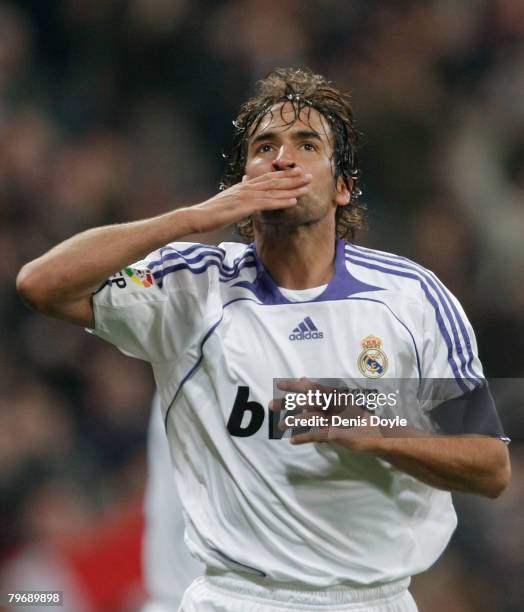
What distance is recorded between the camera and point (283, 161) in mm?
2688

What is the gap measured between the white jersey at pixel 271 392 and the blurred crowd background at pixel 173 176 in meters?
1.22

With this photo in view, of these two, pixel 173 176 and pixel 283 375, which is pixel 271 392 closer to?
pixel 283 375

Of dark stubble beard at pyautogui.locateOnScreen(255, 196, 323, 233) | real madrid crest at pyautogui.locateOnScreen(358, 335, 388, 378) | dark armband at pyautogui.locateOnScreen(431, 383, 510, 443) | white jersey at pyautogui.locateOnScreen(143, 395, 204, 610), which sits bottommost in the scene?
white jersey at pyautogui.locateOnScreen(143, 395, 204, 610)

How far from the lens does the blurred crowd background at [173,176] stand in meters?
3.95

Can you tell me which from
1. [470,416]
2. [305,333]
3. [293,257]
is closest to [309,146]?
[293,257]

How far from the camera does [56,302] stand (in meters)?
2.40

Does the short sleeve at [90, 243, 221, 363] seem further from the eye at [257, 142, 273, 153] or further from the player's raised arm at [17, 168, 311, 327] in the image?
the eye at [257, 142, 273, 153]

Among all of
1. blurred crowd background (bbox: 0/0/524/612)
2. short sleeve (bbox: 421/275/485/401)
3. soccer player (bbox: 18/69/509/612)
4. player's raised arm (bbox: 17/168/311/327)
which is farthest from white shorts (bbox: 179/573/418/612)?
blurred crowd background (bbox: 0/0/524/612)

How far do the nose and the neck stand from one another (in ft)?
0.59

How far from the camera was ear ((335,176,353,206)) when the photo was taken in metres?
2.99

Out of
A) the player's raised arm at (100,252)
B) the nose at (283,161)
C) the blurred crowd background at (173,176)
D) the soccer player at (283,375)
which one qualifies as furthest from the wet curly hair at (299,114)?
the blurred crowd background at (173,176)

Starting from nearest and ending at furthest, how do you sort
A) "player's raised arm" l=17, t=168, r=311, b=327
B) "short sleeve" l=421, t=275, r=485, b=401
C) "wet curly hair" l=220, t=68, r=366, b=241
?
1. "player's raised arm" l=17, t=168, r=311, b=327
2. "short sleeve" l=421, t=275, r=485, b=401
3. "wet curly hair" l=220, t=68, r=366, b=241

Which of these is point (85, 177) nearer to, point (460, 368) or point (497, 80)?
point (497, 80)

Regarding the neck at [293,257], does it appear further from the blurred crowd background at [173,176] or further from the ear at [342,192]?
the blurred crowd background at [173,176]
